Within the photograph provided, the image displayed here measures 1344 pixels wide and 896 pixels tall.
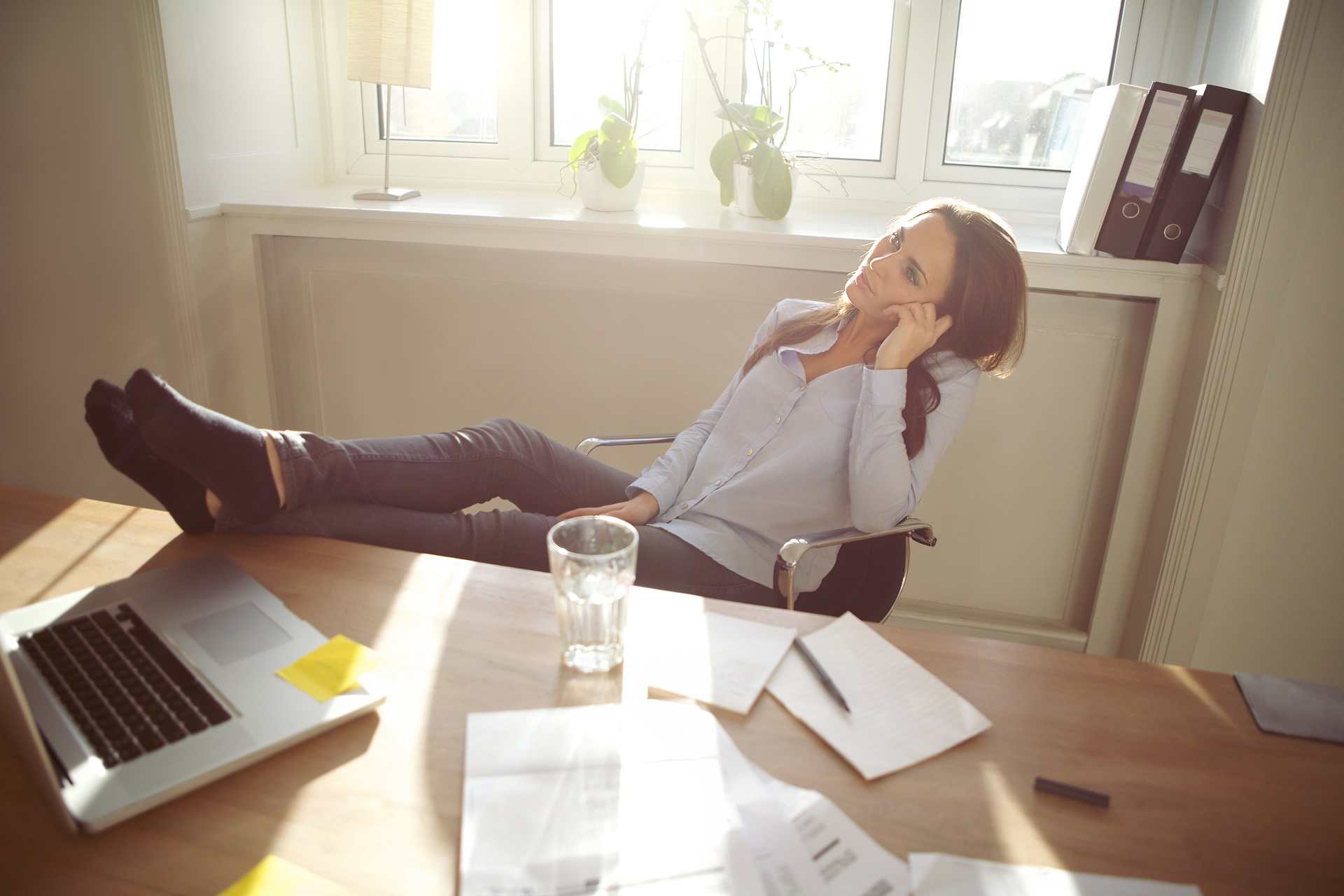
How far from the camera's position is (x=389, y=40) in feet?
6.83

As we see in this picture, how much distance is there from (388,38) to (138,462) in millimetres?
1351

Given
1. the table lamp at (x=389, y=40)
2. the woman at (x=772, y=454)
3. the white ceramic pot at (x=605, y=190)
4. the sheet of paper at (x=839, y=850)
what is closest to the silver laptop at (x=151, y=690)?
the woman at (x=772, y=454)

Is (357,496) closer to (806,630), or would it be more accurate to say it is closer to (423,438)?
(423,438)

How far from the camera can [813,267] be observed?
1989 mm

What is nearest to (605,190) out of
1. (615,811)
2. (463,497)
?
(463,497)

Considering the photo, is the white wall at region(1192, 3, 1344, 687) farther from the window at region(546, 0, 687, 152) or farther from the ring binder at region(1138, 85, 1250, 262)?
the window at region(546, 0, 687, 152)

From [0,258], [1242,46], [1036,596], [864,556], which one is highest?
[1242,46]

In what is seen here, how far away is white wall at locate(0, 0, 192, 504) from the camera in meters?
2.03

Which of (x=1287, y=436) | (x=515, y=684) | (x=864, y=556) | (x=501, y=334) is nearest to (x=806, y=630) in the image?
(x=515, y=684)

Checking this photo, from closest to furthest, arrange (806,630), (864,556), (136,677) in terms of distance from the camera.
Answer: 1. (136,677)
2. (806,630)
3. (864,556)

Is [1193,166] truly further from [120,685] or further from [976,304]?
[120,685]

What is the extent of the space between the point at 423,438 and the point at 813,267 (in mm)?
977

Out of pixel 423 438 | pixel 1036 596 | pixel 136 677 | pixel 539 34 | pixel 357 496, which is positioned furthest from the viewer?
pixel 539 34

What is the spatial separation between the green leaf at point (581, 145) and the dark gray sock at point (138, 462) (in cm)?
130
